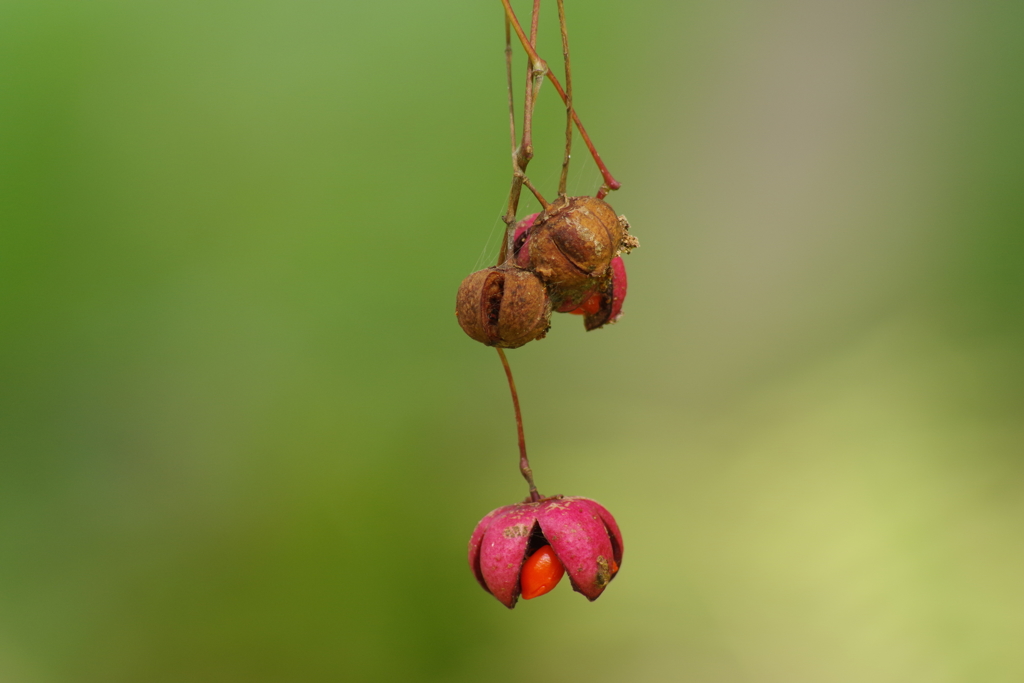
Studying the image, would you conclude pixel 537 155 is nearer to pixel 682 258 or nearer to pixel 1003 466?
pixel 682 258

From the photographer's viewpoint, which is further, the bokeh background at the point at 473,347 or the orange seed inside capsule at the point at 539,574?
the bokeh background at the point at 473,347

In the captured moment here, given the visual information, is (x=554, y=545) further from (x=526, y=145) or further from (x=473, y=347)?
(x=473, y=347)

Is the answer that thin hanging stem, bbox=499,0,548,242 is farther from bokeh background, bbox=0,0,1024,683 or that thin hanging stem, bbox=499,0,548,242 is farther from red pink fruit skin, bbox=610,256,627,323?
bokeh background, bbox=0,0,1024,683

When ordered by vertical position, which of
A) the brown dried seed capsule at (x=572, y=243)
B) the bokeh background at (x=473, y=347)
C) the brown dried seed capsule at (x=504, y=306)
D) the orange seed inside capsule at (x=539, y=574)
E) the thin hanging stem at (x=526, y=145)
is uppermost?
the bokeh background at (x=473, y=347)

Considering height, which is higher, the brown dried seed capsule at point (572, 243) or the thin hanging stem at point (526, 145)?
the thin hanging stem at point (526, 145)

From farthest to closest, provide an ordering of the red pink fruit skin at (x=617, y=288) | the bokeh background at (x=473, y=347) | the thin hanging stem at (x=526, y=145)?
the bokeh background at (x=473, y=347)
the red pink fruit skin at (x=617, y=288)
the thin hanging stem at (x=526, y=145)

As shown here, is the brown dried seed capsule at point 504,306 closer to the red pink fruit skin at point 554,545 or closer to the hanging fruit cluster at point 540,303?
the hanging fruit cluster at point 540,303

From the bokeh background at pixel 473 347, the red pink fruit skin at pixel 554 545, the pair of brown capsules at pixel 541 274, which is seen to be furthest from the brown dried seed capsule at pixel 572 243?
the bokeh background at pixel 473 347
